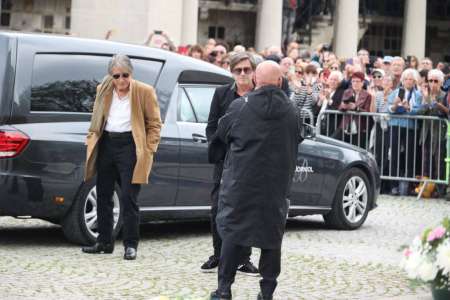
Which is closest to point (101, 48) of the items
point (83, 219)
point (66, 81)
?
point (66, 81)

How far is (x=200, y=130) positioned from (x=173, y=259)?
1.79m

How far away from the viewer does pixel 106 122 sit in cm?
1239

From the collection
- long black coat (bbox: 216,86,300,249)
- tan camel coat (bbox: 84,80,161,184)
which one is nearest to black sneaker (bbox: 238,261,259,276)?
tan camel coat (bbox: 84,80,161,184)

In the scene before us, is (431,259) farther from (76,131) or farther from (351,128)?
(351,128)

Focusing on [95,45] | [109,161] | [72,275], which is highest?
[95,45]

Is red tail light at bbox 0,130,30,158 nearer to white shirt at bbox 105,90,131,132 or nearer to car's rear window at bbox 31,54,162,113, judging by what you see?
car's rear window at bbox 31,54,162,113

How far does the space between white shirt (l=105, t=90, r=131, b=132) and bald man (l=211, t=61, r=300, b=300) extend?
2.67 metres

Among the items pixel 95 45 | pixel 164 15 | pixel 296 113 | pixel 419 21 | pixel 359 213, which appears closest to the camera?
pixel 296 113

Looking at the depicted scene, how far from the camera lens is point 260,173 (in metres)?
9.56

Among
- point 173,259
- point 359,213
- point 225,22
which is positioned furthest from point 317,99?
point 225,22

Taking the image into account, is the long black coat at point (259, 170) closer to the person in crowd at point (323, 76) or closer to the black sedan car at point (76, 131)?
the black sedan car at point (76, 131)

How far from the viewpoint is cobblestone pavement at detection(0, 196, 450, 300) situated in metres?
10.6

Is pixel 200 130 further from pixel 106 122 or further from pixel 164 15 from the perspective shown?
pixel 164 15

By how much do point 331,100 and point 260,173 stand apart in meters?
12.2
